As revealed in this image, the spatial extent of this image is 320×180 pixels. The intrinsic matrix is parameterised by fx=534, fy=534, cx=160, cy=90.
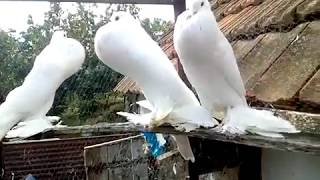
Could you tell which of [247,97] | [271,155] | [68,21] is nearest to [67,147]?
[68,21]

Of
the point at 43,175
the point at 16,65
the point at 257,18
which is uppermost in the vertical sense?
the point at 16,65

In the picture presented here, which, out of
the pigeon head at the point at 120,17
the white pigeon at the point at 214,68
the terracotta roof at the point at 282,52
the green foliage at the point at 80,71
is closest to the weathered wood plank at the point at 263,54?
the terracotta roof at the point at 282,52

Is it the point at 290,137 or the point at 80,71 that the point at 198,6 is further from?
the point at 80,71

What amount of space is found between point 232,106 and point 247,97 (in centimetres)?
13

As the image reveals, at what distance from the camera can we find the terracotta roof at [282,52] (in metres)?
1.29

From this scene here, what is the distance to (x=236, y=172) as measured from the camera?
2.33 meters

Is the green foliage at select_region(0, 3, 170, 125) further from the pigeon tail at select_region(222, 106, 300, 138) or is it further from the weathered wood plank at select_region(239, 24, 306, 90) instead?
the pigeon tail at select_region(222, 106, 300, 138)

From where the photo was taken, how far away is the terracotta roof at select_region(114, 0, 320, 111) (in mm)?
1289

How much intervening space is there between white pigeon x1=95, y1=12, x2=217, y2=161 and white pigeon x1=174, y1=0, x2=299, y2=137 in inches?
3.4

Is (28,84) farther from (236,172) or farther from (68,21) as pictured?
(68,21)

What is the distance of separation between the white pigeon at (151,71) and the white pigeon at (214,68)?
0.09 m

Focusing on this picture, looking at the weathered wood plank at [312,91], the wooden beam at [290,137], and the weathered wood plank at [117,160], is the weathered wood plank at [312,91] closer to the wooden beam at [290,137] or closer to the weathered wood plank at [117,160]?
the wooden beam at [290,137]

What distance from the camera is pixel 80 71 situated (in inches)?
224

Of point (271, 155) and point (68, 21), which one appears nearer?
point (271, 155)
